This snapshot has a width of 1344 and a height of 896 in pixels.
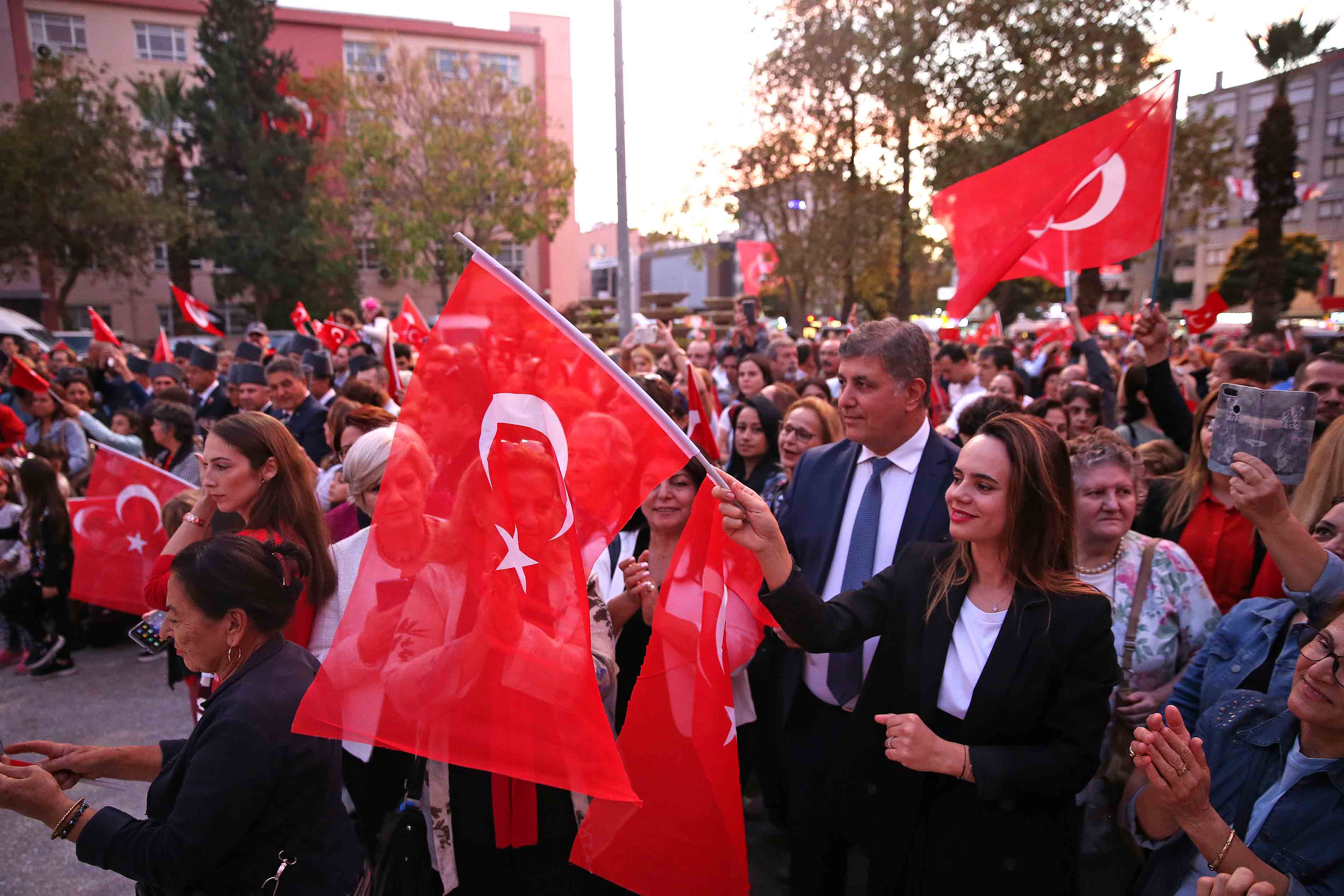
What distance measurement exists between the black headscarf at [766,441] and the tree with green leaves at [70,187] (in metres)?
29.8

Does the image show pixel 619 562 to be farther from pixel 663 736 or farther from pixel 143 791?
pixel 143 791

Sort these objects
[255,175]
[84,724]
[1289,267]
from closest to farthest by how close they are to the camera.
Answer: [84,724] < [255,175] < [1289,267]

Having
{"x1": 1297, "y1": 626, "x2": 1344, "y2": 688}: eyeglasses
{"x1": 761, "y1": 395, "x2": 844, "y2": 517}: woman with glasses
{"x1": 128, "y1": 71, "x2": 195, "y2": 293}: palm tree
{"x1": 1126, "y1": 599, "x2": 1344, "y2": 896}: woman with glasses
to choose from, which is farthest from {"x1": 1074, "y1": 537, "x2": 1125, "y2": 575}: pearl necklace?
{"x1": 128, "y1": 71, "x2": 195, "y2": 293}: palm tree

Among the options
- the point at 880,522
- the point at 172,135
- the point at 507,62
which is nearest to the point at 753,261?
the point at 880,522

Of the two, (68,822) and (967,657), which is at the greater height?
(967,657)

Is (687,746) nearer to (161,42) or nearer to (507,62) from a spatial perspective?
(161,42)

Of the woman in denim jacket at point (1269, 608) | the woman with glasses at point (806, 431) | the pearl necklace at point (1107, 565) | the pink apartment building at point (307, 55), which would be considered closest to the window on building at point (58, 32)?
the pink apartment building at point (307, 55)

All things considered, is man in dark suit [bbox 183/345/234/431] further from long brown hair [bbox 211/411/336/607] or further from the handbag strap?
the handbag strap

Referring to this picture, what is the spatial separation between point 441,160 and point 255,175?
10959 mm

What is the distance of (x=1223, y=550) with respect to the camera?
3.56 metres

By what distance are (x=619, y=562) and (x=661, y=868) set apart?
3.67ft

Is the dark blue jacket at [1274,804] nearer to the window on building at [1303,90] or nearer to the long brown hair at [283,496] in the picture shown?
the long brown hair at [283,496]

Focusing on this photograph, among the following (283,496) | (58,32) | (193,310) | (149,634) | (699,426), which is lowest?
(149,634)

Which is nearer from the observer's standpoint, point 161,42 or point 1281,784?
point 1281,784
